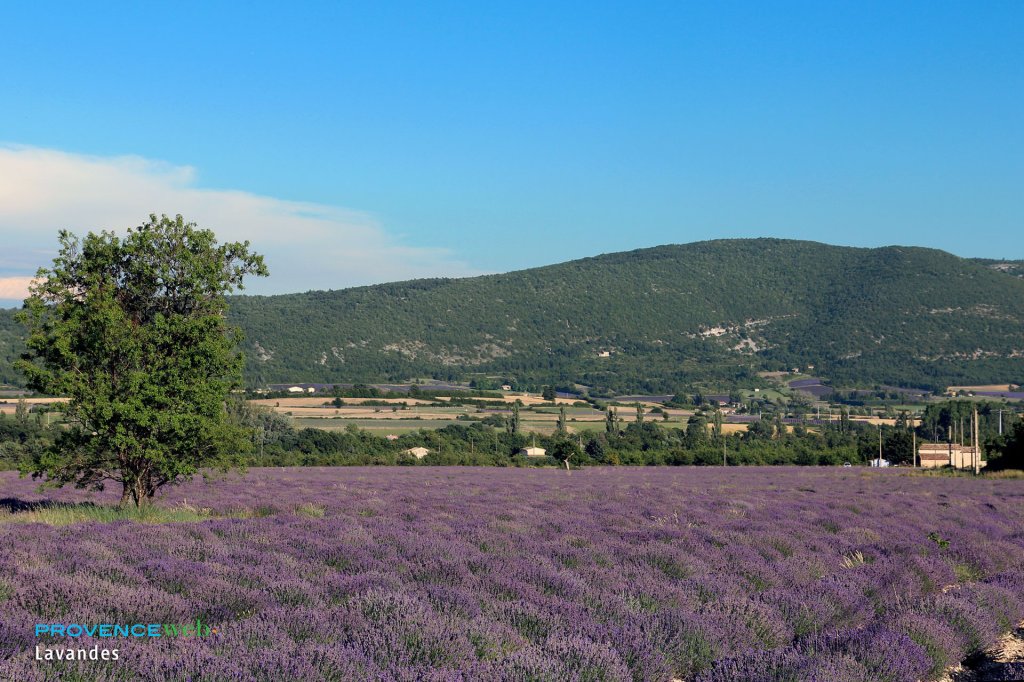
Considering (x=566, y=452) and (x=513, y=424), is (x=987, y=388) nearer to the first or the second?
(x=513, y=424)

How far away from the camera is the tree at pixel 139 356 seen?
16.7 meters

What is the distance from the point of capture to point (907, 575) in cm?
1074

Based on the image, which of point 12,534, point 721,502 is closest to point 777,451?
point 721,502

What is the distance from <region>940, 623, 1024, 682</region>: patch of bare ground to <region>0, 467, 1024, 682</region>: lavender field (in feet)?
0.45

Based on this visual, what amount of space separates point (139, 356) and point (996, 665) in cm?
1442

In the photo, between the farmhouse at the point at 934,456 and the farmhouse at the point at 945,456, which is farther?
the farmhouse at the point at 934,456

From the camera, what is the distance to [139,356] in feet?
56.5

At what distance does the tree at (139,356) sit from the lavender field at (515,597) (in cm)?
216

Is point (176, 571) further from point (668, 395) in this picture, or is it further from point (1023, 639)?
point (668, 395)

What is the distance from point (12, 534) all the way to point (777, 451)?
6602 cm

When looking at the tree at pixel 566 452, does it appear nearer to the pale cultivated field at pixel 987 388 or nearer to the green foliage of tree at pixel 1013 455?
the green foliage of tree at pixel 1013 455

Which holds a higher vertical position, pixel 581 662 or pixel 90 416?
pixel 90 416

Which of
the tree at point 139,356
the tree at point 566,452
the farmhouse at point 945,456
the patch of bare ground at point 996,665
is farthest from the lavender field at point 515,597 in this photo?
the farmhouse at point 945,456

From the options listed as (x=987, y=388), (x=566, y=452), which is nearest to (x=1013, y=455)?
(x=566, y=452)
